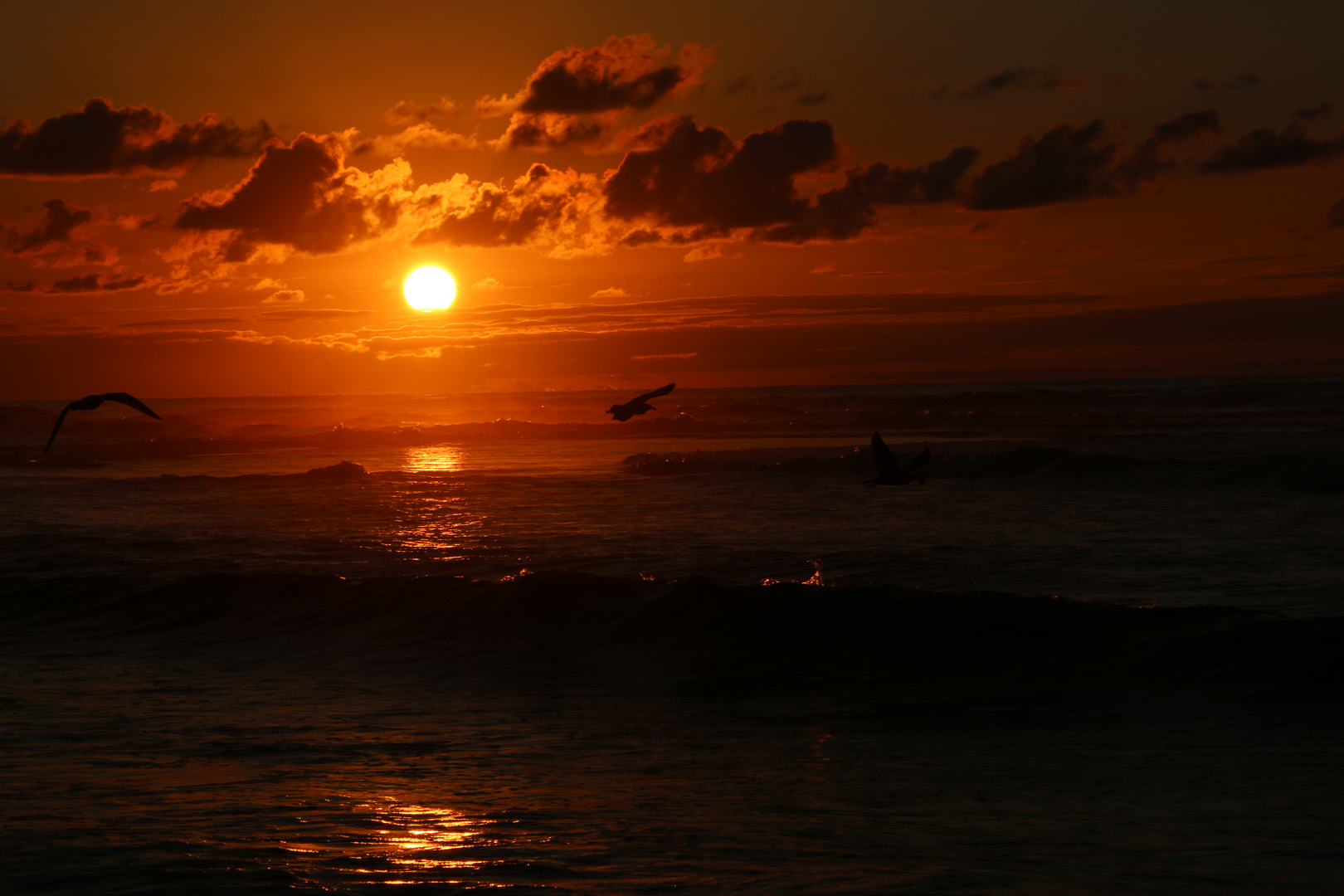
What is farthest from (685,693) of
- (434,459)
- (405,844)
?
(434,459)

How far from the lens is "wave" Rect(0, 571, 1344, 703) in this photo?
11.1 m

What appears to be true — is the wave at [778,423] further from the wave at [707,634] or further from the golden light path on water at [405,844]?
the golden light path on water at [405,844]

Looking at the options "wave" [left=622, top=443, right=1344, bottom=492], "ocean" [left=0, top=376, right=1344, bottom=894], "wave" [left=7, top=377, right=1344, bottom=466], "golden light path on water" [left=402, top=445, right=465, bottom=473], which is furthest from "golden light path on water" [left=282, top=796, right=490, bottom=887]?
"wave" [left=7, top=377, right=1344, bottom=466]

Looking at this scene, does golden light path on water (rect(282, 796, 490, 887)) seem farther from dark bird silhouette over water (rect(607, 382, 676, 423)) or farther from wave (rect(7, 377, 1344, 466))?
wave (rect(7, 377, 1344, 466))

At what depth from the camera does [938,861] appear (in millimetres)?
6273

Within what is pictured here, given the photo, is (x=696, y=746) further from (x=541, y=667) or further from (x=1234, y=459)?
(x=1234, y=459)

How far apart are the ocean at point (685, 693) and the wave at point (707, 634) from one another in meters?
0.06

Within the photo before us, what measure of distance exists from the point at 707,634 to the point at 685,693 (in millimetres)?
2004

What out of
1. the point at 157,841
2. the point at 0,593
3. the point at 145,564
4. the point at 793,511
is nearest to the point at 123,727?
the point at 157,841

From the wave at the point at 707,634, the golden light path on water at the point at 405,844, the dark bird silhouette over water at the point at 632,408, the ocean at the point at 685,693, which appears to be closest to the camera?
the golden light path on water at the point at 405,844

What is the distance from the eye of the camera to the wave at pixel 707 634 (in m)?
11.1

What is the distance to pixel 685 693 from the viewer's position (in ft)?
36.9

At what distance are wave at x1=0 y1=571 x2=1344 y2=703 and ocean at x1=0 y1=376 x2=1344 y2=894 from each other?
0.06m

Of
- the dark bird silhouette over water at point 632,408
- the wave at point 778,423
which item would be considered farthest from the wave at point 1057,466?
the dark bird silhouette over water at point 632,408
